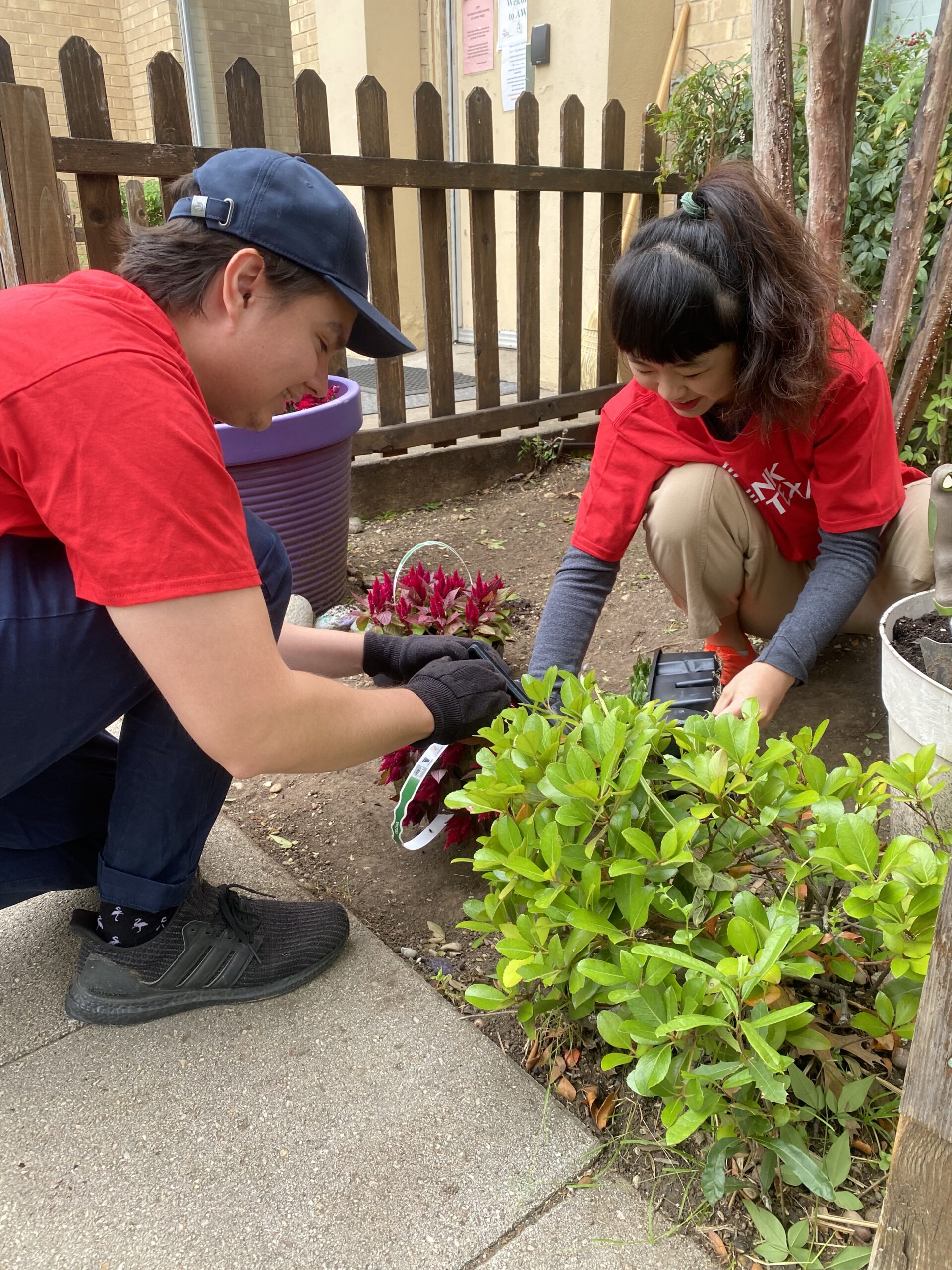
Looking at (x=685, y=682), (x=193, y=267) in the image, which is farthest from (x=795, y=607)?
(x=193, y=267)

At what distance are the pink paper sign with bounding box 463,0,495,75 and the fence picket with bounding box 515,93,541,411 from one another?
7.82 ft

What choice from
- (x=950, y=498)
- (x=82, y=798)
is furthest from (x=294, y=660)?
(x=950, y=498)

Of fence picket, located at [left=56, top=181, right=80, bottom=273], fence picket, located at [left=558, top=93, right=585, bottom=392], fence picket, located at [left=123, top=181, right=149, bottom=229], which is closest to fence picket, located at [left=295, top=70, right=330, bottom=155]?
fence picket, located at [left=123, top=181, right=149, bottom=229]

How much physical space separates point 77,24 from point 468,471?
940 cm

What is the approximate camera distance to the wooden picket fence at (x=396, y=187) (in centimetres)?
313

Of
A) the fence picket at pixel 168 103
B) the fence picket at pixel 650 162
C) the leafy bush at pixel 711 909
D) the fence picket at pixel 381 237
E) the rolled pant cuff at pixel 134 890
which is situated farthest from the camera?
the fence picket at pixel 650 162

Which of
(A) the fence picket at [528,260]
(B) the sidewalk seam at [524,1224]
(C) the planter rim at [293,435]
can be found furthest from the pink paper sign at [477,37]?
(B) the sidewalk seam at [524,1224]

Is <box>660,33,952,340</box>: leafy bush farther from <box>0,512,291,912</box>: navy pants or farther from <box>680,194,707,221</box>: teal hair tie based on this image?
<box>0,512,291,912</box>: navy pants

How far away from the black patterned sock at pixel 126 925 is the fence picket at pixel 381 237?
275 centimetres

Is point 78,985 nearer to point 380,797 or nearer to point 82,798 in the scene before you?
point 82,798

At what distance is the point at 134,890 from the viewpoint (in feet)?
5.12

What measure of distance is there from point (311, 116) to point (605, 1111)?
377 cm

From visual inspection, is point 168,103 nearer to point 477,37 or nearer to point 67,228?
→ point 67,228

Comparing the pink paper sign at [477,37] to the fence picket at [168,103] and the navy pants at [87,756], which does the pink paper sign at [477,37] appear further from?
the navy pants at [87,756]
